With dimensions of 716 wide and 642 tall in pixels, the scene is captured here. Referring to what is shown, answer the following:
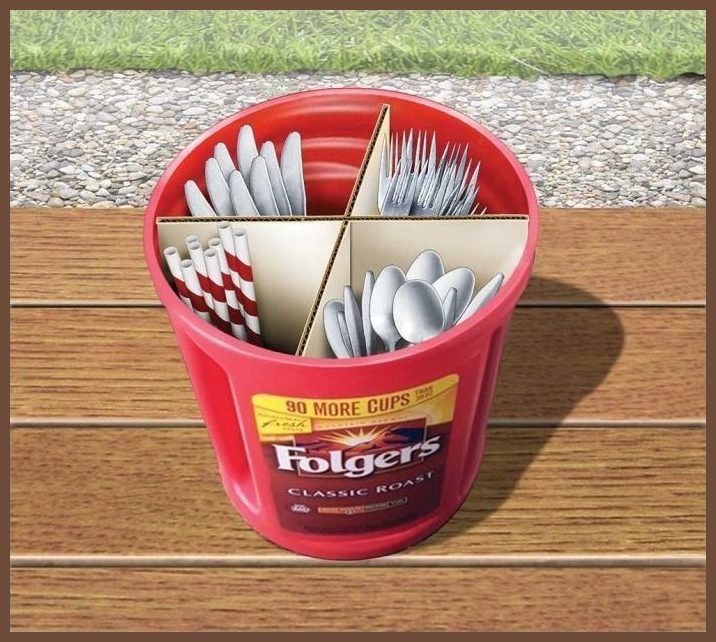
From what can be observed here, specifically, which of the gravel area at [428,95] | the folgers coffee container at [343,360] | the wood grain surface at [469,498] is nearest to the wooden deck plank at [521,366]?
the wood grain surface at [469,498]

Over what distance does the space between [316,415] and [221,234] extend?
0.15 meters

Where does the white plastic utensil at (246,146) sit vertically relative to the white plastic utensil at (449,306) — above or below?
above

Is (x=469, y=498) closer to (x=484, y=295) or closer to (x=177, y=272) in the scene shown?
(x=484, y=295)

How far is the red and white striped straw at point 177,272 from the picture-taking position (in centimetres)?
68

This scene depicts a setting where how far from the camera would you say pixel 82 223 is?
1.02m

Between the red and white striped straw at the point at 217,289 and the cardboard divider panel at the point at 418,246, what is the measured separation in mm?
75

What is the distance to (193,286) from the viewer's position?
0.69 meters

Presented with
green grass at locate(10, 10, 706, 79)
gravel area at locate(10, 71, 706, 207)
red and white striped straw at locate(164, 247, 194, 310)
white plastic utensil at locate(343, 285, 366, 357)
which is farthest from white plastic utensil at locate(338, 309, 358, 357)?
green grass at locate(10, 10, 706, 79)

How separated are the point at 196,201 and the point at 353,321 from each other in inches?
6.2

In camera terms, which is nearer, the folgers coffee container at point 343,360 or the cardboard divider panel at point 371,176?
the folgers coffee container at point 343,360

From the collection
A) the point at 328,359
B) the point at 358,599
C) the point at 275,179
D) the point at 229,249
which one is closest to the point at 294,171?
the point at 275,179

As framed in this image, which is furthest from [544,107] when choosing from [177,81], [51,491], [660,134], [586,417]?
[51,491]

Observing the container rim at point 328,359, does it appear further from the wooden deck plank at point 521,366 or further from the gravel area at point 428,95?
the gravel area at point 428,95

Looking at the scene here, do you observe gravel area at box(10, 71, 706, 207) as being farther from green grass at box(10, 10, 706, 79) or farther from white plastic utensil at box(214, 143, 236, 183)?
white plastic utensil at box(214, 143, 236, 183)
